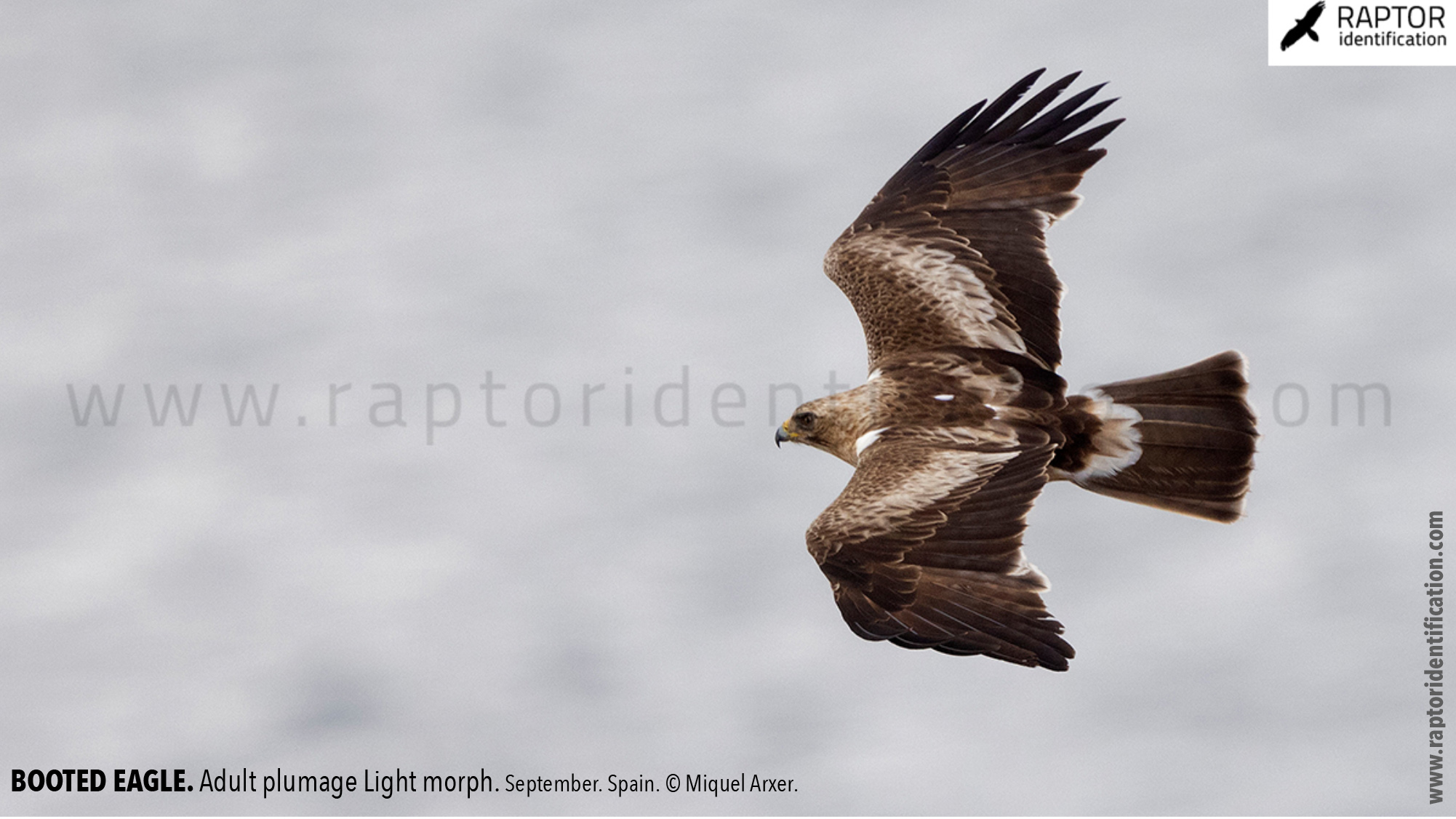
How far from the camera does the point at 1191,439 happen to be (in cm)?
1322

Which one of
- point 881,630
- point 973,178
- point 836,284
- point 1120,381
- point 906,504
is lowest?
point 881,630

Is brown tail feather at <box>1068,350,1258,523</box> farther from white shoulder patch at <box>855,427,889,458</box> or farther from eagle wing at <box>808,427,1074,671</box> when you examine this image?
white shoulder patch at <box>855,427,889,458</box>

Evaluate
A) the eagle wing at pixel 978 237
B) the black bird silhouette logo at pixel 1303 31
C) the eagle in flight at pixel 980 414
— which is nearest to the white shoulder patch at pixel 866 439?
the eagle in flight at pixel 980 414

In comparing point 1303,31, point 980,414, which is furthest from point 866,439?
point 1303,31

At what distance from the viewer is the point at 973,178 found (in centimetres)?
1433

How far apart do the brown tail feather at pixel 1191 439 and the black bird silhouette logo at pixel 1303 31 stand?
4711mm

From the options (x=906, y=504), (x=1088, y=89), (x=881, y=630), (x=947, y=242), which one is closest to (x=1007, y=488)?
(x=906, y=504)

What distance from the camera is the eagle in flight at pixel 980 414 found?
11.7 meters

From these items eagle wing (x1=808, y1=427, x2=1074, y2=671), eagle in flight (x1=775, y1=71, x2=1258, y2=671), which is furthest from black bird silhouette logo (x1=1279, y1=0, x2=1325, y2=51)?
eagle wing (x1=808, y1=427, x2=1074, y2=671)

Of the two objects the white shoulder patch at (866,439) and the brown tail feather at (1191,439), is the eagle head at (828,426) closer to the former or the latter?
the white shoulder patch at (866,439)

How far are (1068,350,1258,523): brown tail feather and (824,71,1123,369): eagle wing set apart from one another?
0.89 m

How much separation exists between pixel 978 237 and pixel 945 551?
3.48 m

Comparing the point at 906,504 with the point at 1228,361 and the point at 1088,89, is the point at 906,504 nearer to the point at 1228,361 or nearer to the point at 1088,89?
the point at 1228,361

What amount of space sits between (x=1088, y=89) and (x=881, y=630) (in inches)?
218
